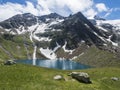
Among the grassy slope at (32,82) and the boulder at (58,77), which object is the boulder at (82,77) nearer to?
the grassy slope at (32,82)

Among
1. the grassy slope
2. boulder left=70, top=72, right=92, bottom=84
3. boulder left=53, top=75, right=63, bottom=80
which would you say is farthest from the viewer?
boulder left=70, top=72, right=92, bottom=84

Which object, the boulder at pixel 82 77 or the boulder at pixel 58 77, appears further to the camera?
the boulder at pixel 82 77

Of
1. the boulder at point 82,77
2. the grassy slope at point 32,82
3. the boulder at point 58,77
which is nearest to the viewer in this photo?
the grassy slope at point 32,82

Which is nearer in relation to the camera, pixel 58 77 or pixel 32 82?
pixel 32 82

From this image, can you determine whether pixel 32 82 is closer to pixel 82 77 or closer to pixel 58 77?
pixel 58 77

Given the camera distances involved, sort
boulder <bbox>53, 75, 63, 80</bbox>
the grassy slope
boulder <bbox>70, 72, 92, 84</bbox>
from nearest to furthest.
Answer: the grassy slope
boulder <bbox>53, 75, 63, 80</bbox>
boulder <bbox>70, 72, 92, 84</bbox>

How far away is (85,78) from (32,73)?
38.7 ft

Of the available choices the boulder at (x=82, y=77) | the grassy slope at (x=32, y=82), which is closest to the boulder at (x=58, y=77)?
the grassy slope at (x=32, y=82)

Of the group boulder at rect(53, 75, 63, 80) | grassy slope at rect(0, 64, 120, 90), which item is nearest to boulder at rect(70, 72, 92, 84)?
grassy slope at rect(0, 64, 120, 90)

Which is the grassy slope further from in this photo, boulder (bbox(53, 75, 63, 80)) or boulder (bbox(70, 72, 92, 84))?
boulder (bbox(70, 72, 92, 84))

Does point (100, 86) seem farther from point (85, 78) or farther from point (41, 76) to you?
point (41, 76)

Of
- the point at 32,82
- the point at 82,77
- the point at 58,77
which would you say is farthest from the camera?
the point at 82,77

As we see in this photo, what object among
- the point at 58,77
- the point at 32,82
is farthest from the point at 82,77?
the point at 32,82

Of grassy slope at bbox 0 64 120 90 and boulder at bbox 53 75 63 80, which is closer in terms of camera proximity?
grassy slope at bbox 0 64 120 90
